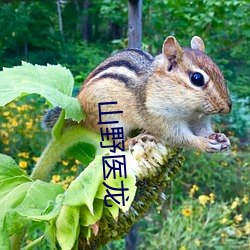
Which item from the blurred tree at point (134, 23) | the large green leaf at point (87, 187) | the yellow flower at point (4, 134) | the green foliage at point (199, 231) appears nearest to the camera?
the large green leaf at point (87, 187)

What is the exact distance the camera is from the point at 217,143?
0.58 meters

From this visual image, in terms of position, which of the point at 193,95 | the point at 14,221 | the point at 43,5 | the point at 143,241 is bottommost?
the point at 143,241

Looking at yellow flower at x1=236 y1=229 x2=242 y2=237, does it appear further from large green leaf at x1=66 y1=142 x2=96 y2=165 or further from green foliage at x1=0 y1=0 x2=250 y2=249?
large green leaf at x1=66 y1=142 x2=96 y2=165

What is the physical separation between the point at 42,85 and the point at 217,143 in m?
0.22

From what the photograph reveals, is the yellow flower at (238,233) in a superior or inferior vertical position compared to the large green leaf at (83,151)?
inferior

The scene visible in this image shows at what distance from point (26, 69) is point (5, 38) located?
2733mm

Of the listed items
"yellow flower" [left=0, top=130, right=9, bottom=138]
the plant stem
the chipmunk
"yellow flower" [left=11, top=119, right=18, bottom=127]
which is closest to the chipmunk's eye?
the chipmunk

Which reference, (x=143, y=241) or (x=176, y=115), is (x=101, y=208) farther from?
(x=143, y=241)

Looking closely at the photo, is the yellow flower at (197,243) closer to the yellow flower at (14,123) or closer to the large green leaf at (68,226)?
the yellow flower at (14,123)

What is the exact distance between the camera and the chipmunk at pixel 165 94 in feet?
1.99

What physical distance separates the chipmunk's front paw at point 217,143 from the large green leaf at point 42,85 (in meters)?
0.16

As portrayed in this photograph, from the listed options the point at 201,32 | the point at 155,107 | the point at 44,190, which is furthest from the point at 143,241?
the point at 44,190

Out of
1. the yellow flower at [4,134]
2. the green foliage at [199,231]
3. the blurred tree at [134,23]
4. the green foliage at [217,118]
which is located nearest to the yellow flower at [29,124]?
the green foliage at [217,118]

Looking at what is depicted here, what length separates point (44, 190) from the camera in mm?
535
